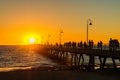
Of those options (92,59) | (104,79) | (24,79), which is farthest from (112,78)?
(92,59)

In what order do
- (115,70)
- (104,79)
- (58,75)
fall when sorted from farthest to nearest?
1. (115,70)
2. (58,75)
3. (104,79)

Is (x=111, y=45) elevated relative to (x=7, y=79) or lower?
elevated

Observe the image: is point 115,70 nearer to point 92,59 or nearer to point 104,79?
point 92,59

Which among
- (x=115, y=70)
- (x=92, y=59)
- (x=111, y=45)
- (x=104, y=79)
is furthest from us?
(x=92, y=59)

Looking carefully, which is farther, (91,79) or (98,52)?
(98,52)

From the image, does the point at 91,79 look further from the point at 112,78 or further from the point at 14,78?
the point at 14,78

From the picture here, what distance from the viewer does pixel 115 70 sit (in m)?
44.7

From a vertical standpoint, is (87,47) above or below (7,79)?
above

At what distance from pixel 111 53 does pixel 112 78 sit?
569 centimetres

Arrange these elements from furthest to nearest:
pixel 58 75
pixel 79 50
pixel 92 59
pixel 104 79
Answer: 1. pixel 79 50
2. pixel 92 59
3. pixel 58 75
4. pixel 104 79

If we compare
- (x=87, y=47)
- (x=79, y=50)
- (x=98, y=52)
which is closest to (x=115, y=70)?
(x=98, y=52)

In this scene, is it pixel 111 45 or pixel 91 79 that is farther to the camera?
pixel 111 45

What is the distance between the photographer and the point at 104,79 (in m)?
34.7

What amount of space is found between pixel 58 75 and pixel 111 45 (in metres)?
7.29
